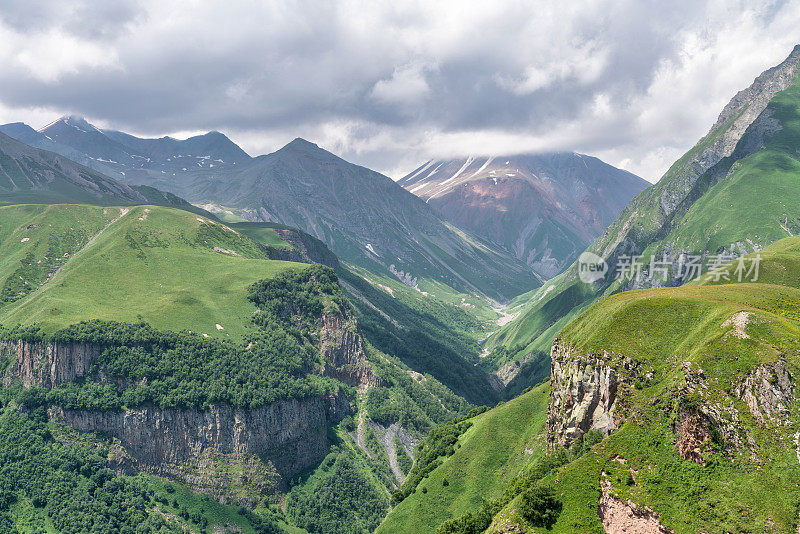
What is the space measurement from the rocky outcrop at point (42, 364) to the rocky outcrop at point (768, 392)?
733ft

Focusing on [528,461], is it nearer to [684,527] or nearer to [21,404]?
[684,527]

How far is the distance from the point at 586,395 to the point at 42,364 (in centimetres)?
20646

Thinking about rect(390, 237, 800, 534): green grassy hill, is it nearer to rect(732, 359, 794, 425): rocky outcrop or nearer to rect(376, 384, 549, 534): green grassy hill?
rect(732, 359, 794, 425): rocky outcrop

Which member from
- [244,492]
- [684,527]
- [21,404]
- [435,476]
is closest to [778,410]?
[684,527]

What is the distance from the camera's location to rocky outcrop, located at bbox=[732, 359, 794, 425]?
248 ft

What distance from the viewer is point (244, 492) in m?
199

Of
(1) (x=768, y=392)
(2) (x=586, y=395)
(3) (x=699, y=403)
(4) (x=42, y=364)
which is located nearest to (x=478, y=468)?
(2) (x=586, y=395)

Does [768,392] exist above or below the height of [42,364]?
below

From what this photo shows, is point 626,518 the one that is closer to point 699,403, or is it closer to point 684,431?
point 684,431

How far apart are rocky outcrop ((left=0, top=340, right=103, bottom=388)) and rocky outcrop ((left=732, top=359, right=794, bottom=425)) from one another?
22344cm

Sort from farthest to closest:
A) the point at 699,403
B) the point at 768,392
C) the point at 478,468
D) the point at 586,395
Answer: the point at 478,468
the point at 586,395
the point at 699,403
the point at 768,392

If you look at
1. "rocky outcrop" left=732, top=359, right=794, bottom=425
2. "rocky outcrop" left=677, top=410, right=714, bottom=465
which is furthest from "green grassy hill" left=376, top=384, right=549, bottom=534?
"rocky outcrop" left=732, top=359, right=794, bottom=425

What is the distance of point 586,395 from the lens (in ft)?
330

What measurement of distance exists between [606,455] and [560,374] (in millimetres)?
35906
